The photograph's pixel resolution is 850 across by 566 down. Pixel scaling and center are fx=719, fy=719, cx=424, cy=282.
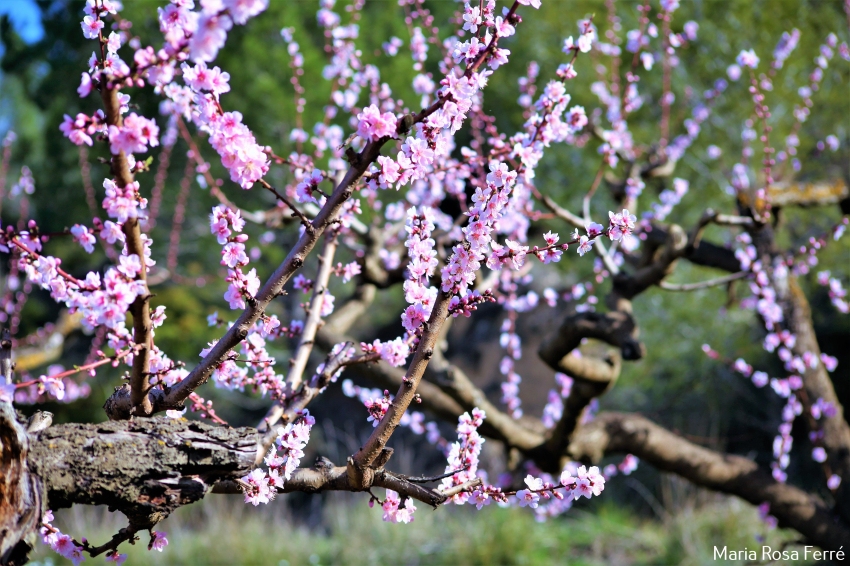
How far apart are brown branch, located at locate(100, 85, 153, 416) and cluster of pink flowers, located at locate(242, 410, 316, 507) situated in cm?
30

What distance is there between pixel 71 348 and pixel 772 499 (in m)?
11.3

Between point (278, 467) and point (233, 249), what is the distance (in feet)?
1.80

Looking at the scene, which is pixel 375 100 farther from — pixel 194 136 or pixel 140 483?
pixel 194 136

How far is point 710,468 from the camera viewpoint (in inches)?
145

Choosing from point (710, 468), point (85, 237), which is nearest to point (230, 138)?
point (85, 237)

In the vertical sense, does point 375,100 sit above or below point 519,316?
below

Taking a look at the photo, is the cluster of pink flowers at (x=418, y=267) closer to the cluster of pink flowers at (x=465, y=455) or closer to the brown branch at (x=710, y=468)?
the cluster of pink flowers at (x=465, y=455)

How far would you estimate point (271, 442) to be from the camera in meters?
1.67

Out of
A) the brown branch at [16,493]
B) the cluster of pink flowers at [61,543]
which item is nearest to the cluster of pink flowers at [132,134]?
the brown branch at [16,493]

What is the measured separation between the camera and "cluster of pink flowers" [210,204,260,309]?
5.16 ft

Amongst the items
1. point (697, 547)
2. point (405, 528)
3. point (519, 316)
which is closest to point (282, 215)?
point (405, 528)

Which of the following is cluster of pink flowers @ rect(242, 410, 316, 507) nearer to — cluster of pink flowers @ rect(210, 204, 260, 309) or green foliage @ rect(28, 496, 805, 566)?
cluster of pink flowers @ rect(210, 204, 260, 309)

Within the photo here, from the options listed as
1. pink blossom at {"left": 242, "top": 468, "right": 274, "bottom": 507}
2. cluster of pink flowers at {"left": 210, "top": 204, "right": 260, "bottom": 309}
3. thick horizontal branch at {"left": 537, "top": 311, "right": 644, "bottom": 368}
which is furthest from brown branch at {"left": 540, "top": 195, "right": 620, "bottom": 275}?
pink blossom at {"left": 242, "top": 468, "right": 274, "bottom": 507}

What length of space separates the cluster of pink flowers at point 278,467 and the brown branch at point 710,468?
2.03 m
